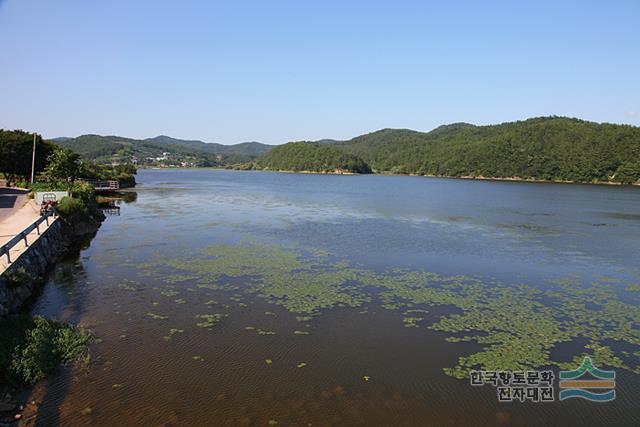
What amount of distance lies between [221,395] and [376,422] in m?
3.19

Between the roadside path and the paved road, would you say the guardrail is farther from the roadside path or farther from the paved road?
the paved road

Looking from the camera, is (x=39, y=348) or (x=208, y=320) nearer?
(x=39, y=348)

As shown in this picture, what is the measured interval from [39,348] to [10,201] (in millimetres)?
26273

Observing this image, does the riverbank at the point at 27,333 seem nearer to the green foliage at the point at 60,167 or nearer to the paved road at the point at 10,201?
the paved road at the point at 10,201

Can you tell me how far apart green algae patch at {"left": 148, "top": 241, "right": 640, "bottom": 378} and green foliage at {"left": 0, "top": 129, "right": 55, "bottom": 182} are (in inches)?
1549

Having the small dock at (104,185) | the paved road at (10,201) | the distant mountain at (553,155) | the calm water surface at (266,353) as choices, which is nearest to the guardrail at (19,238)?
the calm water surface at (266,353)

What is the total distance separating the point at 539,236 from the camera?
99.3ft

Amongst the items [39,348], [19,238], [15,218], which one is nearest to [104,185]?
[15,218]

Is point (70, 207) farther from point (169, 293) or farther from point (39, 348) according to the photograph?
point (39, 348)

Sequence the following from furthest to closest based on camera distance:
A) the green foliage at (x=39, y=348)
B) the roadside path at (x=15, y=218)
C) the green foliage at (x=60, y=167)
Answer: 1. the green foliage at (x=60, y=167)
2. the roadside path at (x=15, y=218)
3. the green foliage at (x=39, y=348)

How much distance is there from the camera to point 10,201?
3030 centimetres

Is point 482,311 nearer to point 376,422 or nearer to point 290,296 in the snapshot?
point 290,296

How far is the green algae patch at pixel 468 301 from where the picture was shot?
1145 centimetres

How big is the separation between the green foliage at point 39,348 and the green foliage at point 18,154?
45.2m
